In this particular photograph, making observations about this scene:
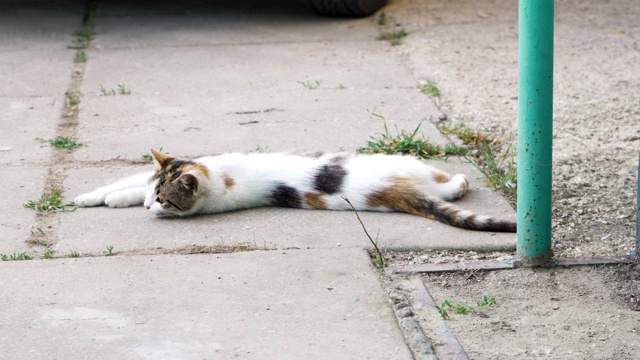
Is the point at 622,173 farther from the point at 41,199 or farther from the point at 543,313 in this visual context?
the point at 41,199

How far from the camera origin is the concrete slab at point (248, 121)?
211 inches

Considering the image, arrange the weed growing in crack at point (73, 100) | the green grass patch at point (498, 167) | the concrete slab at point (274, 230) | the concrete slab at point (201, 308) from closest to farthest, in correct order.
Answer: the concrete slab at point (201, 308)
the concrete slab at point (274, 230)
the green grass patch at point (498, 167)
the weed growing in crack at point (73, 100)

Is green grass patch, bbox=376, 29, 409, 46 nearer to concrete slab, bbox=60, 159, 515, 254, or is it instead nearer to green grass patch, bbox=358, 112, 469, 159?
green grass patch, bbox=358, 112, 469, 159

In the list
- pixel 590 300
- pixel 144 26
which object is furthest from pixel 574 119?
pixel 144 26

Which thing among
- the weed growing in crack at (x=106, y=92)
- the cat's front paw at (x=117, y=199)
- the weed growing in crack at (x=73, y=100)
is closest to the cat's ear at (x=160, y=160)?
the cat's front paw at (x=117, y=199)

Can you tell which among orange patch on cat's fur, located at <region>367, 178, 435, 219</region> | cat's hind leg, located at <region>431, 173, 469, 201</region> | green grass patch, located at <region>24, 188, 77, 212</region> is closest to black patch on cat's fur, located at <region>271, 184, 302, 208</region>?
orange patch on cat's fur, located at <region>367, 178, 435, 219</region>

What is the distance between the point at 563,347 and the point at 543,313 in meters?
0.28

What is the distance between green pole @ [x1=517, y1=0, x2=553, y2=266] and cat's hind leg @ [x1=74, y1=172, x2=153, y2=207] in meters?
1.90

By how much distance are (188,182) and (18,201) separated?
2.85 ft

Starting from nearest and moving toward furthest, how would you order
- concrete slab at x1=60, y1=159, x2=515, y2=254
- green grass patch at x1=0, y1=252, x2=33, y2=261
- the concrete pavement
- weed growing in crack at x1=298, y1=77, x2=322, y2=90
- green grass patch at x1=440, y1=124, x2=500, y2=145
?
the concrete pavement < green grass patch at x1=0, y1=252, x2=33, y2=261 < concrete slab at x1=60, y1=159, x2=515, y2=254 < green grass patch at x1=440, y1=124, x2=500, y2=145 < weed growing in crack at x1=298, y1=77, x2=322, y2=90

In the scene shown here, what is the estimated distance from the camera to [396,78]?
6648 millimetres

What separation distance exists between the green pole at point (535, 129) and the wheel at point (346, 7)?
14.8ft

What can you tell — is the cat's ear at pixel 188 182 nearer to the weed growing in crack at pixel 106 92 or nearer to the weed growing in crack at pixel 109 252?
the weed growing in crack at pixel 109 252

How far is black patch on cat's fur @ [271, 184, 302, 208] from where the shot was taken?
4.52 metres
